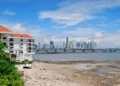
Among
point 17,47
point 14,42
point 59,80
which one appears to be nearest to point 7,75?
point 59,80

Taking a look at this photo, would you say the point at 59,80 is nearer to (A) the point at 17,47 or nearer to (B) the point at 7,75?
(A) the point at 17,47

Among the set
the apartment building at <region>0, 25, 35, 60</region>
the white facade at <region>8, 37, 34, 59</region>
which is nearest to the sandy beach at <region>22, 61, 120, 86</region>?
the apartment building at <region>0, 25, 35, 60</region>

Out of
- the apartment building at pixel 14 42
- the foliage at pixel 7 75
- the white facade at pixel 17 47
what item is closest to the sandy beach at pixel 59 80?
the apartment building at pixel 14 42

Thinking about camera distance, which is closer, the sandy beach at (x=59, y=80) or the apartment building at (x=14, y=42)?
the sandy beach at (x=59, y=80)

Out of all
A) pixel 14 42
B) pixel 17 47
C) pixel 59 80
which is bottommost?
pixel 59 80

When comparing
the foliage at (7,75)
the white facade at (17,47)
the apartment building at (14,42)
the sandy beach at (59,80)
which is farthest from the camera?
the white facade at (17,47)

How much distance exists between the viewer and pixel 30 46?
185 feet

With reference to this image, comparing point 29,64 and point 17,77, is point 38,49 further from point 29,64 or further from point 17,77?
point 17,77

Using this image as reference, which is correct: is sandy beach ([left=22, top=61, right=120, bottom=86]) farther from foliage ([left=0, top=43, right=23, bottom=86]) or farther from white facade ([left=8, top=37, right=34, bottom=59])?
foliage ([left=0, top=43, right=23, bottom=86])

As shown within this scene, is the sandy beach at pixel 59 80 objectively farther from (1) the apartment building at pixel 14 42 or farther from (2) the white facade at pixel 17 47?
(2) the white facade at pixel 17 47

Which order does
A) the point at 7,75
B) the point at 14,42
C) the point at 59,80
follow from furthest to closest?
the point at 14,42
the point at 59,80
the point at 7,75

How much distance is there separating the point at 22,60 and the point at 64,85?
48.8 ft

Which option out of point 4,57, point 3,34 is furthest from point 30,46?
point 4,57

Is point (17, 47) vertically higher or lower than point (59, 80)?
higher
